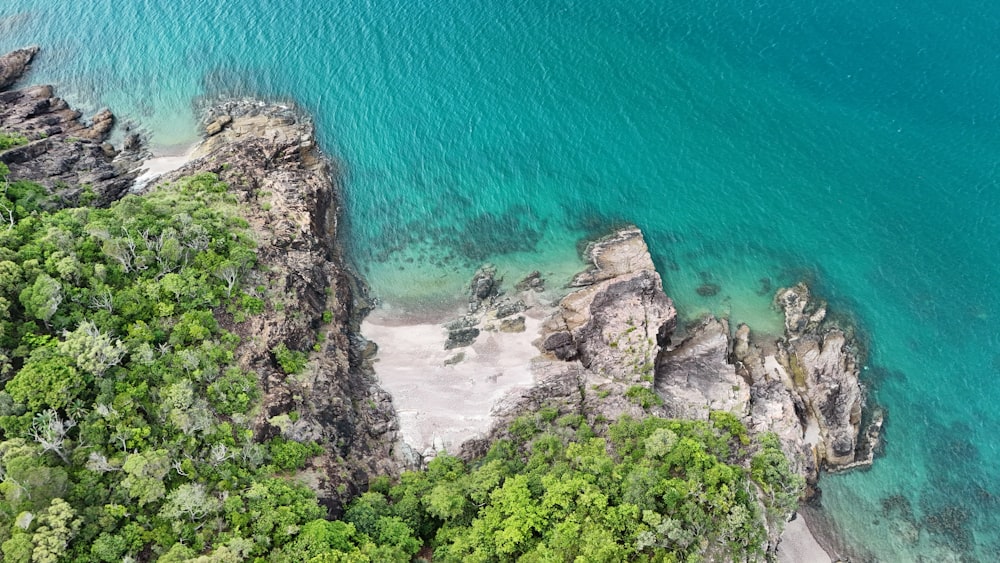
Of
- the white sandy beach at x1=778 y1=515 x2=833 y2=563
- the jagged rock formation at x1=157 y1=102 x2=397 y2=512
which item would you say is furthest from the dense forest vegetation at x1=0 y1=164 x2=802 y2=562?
the white sandy beach at x1=778 y1=515 x2=833 y2=563

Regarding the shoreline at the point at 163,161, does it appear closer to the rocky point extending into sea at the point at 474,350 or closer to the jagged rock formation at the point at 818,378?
the rocky point extending into sea at the point at 474,350

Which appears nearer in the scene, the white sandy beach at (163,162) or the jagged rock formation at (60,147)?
the jagged rock formation at (60,147)

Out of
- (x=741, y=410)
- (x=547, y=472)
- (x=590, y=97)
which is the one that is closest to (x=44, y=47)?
(x=590, y=97)

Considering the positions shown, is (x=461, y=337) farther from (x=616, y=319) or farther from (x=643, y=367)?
(x=643, y=367)

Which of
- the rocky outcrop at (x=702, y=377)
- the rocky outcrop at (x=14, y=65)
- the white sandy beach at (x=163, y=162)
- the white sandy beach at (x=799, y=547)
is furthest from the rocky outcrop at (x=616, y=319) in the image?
the rocky outcrop at (x=14, y=65)

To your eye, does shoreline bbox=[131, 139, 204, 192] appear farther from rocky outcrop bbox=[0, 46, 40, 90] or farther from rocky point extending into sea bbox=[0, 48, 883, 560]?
rocky outcrop bbox=[0, 46, 40, 90]

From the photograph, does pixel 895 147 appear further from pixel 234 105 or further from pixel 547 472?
pixel 234 105
